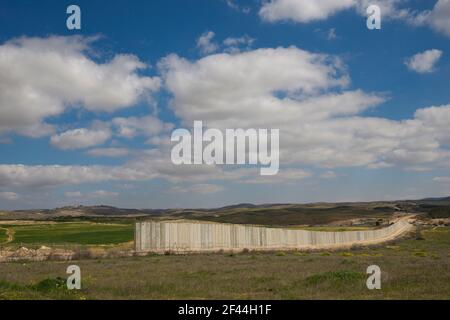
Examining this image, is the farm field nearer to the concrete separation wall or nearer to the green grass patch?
the concrete separation wall

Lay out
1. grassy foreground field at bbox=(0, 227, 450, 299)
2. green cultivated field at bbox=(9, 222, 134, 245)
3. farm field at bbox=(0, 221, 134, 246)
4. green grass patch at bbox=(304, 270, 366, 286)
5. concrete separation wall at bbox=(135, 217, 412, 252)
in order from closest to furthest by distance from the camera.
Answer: grassy foreground field at bbox=(0, 227, 450, 299) < green grass patch at bbox=(304, 270, 366, 286) < concrete separation wall at bbox=(135, 217, 412, 252) < farm field at bbox=(0, 221, 134, 246) < green cultivated field at bbox=(9, 222, 134, 245)

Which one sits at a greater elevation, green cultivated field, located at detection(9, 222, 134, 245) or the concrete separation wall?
the concrete separation wall

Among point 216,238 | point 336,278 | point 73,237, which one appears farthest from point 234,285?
point 73,237

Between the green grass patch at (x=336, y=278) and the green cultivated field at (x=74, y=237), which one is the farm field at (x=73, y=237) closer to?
the green cultivated field at (x=74, y=237)

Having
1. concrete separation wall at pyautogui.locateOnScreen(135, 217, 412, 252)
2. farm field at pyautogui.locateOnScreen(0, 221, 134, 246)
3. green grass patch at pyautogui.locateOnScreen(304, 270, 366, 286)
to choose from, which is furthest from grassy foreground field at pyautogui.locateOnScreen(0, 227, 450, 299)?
farm field at pyautogui.locateOnScreen(0, 221, 134, 246)

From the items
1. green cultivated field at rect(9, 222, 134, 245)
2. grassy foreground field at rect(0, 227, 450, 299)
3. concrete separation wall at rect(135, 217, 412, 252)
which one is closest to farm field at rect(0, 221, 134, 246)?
green cultivated field at rect(9, 222, 134, 245)

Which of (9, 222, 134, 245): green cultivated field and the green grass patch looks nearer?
the green grass patch

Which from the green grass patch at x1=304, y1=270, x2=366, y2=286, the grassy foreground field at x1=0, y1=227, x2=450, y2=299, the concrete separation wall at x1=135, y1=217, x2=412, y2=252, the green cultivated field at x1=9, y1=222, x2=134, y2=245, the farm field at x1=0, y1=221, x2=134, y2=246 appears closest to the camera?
the grassy foreground field at x1=0, y1=227, x2=450, y2=299

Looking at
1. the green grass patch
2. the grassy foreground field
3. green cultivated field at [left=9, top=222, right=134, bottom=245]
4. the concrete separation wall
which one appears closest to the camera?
the grassy foreground field

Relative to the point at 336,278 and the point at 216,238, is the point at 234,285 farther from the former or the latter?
the point at 216,238
